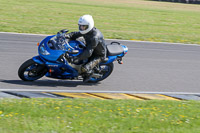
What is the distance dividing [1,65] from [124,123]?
205 inches

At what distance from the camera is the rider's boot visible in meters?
8.91

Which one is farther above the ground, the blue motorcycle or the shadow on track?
the blue motorcycle

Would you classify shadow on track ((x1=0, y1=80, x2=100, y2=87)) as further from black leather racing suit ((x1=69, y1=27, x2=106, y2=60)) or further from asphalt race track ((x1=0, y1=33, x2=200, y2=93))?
black leather racing suit ((x1=69, y1=27, x2=106, y2=60))

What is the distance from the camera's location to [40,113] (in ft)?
21.0

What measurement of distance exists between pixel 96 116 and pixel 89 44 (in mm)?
2587

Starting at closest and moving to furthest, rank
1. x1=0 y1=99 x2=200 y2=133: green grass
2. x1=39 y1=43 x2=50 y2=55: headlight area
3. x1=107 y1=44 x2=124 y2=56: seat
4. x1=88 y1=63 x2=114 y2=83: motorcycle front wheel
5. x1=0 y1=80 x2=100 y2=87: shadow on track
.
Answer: x1=0 y1=99 x2=200 y2=133: green grass
x1=39 y1=43 x2=50 y2=55: headlight area
x1=0 y1=80 x2=100 y2=87: shadow on track
x1=107 y1=44 x2=124 y2=56: seat
x1=88 y1=63 x2=114 y2=83: motorcycle front wheel

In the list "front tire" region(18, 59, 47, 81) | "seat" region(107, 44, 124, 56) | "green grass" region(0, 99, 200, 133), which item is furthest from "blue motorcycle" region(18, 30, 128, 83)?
"green grass" region(0, 99, 200, 133)

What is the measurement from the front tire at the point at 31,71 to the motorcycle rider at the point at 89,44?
799 mm

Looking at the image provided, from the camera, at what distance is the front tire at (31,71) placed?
336 inches

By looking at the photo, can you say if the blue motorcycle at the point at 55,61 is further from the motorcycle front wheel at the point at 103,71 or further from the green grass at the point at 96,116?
the green grass at the point at 96,116

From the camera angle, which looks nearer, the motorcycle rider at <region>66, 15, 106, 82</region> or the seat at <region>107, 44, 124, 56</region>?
the motorcycle rider at <region>66, 15, 106, 82</region>

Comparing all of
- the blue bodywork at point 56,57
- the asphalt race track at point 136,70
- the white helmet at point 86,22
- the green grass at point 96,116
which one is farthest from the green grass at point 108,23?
the green grass at point 96,116

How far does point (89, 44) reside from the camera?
8672 millimetres

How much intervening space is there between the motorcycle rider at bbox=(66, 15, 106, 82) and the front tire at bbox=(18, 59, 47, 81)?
80cm
